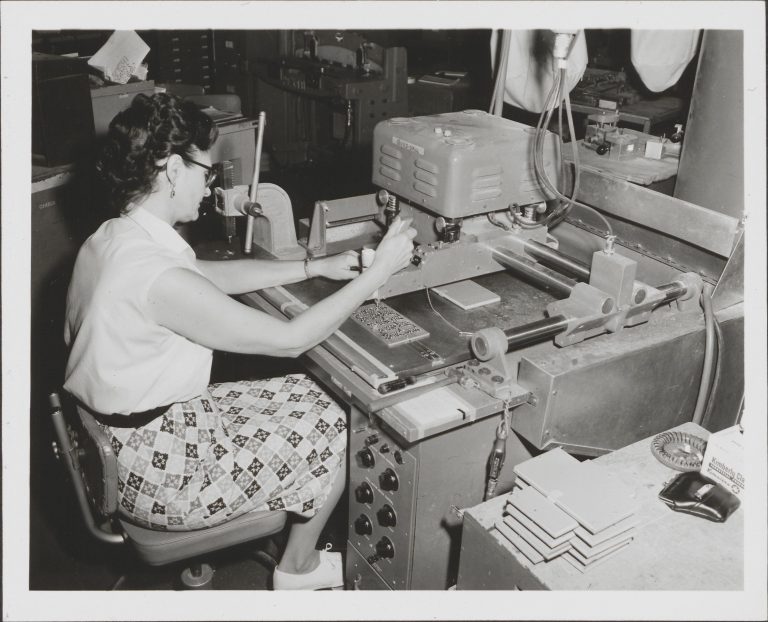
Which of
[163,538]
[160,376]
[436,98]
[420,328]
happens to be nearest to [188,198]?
[160,376]

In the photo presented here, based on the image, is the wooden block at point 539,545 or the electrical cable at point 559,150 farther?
the electrical cable at point 559,150

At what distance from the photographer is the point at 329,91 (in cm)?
478

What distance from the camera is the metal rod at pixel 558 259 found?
193 centimetres

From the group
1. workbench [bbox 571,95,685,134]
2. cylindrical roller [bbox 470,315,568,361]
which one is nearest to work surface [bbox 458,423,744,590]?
cylindrical roller [bbox 470,315,568,361]

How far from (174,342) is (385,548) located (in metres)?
0.76

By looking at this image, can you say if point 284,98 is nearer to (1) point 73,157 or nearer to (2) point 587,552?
(1) point 73,157

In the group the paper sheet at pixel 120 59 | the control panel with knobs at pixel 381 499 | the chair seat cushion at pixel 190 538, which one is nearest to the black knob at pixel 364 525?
the control panel with knobs at pixel 381 499

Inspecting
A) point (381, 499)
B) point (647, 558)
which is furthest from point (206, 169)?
point (647, 558)

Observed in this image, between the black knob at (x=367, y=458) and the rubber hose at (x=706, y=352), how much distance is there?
3.04ft

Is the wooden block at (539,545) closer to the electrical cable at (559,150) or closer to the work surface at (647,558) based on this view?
the work surface at (647,558)

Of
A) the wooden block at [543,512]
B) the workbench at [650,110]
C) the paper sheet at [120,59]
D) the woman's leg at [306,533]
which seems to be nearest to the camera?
the wooden block at [543,512]

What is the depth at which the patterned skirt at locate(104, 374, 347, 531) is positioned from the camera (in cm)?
170

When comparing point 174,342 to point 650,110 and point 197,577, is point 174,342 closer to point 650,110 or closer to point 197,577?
point 197,577

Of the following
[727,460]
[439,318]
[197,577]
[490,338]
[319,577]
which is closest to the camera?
[727,460]
